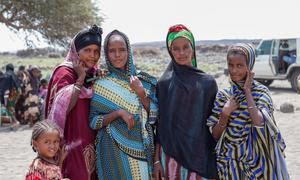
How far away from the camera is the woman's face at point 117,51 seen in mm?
2912

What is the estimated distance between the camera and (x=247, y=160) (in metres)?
2.83

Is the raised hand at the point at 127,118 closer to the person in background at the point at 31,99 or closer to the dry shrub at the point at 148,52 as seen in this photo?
the person in background at the point at 31,99

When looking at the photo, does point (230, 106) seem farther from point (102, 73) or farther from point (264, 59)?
point (264, 59)

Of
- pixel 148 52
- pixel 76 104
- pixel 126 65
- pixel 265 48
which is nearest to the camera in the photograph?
pixel 76 104

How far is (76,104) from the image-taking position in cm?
290

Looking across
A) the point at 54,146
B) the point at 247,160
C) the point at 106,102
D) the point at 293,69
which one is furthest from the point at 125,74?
the point at 293,69

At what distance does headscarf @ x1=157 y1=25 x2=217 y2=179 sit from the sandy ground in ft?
9.81

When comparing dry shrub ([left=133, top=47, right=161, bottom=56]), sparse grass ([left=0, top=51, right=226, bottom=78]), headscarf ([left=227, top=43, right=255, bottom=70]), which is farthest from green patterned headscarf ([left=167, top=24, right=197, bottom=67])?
dry shrub ([left=133, top=47, right=161, bottom=56])

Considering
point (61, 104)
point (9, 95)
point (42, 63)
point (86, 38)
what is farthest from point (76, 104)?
point (42, 63)

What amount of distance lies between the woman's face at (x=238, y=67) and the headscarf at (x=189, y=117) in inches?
6.9

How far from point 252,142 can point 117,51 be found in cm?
114

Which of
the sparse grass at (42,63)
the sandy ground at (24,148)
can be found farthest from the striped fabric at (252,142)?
the sparse grass at (42,63)

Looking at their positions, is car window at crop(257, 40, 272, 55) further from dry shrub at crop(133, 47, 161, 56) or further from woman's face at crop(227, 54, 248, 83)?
dry shrub at crop(133, 47, 161, 56)

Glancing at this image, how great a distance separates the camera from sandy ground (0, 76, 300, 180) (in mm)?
6023
